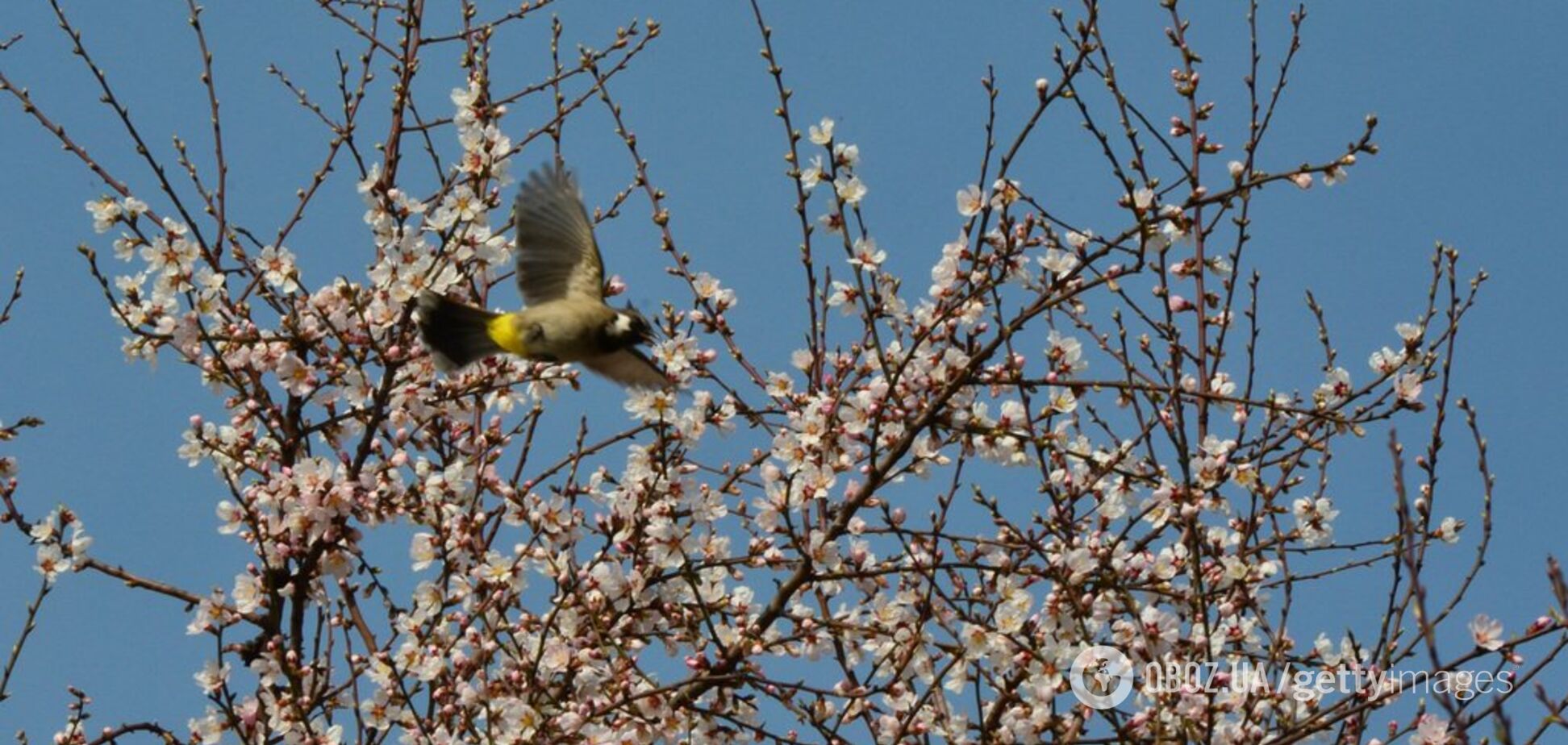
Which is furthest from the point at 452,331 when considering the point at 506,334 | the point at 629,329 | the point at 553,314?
the point at 629,329

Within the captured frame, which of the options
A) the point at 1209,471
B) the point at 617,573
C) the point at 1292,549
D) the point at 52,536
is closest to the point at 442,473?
the point at 617,573

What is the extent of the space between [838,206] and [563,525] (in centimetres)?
136

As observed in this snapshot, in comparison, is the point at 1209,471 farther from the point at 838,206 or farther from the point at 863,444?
the point at 838,206

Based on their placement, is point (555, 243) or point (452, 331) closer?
point (452, 331)

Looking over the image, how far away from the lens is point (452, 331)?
538 centimetres

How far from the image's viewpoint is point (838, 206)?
17.5 ft

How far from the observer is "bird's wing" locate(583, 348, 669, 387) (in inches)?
211

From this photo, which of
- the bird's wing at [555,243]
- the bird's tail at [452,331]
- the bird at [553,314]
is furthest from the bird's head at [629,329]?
the bird's tail at [452,331]

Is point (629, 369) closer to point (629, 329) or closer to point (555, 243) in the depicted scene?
point (629, 329)

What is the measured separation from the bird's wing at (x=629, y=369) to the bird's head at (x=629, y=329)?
→ 0.13 ft

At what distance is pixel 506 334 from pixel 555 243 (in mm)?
404

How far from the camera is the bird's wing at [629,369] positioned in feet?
17.6

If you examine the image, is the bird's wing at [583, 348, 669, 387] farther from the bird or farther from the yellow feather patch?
the yellow feather patch

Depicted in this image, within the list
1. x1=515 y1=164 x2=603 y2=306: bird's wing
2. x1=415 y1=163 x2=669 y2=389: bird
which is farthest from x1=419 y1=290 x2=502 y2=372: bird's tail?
x1=515 y1=164 x2=603 y2=306: bird's wing
